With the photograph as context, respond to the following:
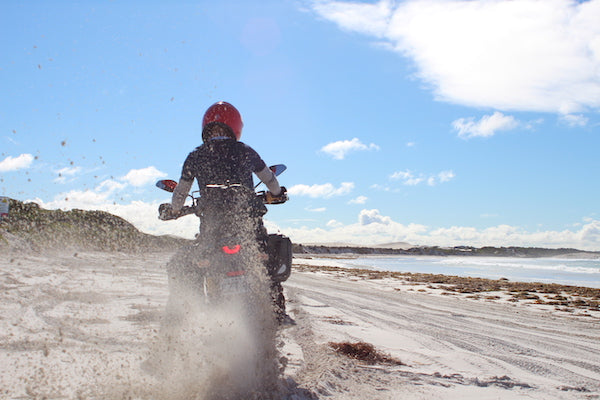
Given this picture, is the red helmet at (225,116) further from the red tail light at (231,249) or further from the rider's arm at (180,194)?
the red tail light at (231,249)

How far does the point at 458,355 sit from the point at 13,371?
12.7 feet

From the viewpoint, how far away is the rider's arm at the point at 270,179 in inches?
136

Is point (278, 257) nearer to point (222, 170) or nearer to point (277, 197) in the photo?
point (277, 197)

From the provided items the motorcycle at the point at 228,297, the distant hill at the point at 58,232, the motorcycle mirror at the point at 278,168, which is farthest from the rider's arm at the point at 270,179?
the distant hill at the point at 58,232

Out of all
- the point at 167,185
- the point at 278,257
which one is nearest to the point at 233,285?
the point at 278,257

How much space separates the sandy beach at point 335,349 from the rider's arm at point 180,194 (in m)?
1.27

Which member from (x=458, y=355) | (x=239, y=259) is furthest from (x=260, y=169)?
(x=458, y=355)

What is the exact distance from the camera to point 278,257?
341 centimetres

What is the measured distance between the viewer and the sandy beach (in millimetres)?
3018

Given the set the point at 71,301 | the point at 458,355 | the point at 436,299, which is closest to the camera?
the point at 458,355

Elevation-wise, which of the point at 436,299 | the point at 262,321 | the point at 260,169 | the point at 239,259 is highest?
the point at 260,169

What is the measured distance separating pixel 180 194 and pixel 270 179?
73cm

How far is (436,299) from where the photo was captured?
1021cm

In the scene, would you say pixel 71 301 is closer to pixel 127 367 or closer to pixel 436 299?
pixel 127 367
